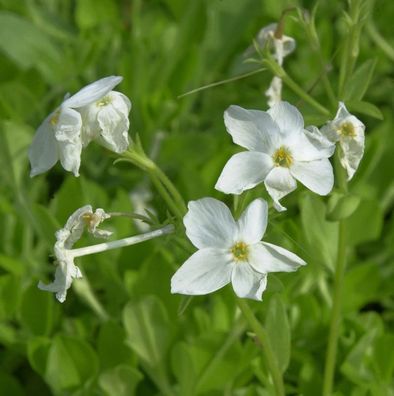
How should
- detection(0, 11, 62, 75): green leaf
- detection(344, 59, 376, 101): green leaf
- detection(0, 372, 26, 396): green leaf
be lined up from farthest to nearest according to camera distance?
detection(0, 11, 62, 75): green leaf → detection(0, 372, 26, 396): green leaf → detection(344, 59, 376, 101): green leaf

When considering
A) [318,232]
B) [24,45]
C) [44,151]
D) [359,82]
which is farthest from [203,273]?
[24,45]

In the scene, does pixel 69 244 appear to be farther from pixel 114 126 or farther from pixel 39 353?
pixel 39 353

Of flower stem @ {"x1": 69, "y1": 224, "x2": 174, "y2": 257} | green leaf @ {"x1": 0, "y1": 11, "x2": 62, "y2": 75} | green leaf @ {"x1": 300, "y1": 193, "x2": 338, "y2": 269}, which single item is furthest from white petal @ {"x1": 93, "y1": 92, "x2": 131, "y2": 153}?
green leaf @ {"x1": 0, "y1": 11, "x2": 62, "y2": 75}

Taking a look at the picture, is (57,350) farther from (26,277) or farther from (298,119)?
(298,119)

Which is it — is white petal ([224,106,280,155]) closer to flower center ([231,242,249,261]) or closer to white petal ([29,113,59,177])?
flower center ([231,242,249,261])

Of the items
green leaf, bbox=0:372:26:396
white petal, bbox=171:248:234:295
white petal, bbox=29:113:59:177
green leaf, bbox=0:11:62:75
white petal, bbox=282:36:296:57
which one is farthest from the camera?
green leaf, bbox=0:11:62:75
